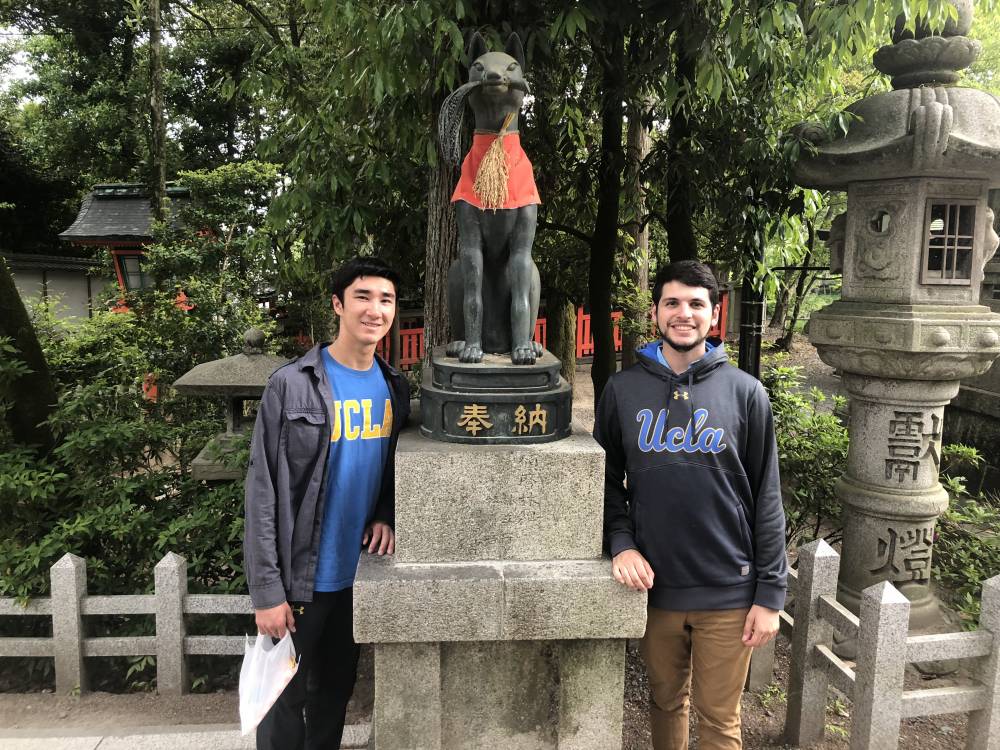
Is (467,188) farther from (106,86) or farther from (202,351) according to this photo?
(106,86)

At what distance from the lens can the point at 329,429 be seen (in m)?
2.51

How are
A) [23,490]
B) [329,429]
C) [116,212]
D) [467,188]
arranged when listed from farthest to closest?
1. [116,212]
2. [23,490]
3. [467,188]
4. [329,429]

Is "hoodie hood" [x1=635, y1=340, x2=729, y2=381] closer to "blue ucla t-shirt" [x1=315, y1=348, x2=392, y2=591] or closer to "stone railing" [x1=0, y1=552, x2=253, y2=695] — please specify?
"blue ucla t-shirt" [x1=315, y1=348, x2=392, y2=591]

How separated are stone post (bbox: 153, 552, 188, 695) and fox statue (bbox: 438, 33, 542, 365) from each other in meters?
2.08

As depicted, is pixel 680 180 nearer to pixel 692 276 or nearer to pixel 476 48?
pixel 476 48

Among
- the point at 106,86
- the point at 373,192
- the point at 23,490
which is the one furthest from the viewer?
the point at 106,86

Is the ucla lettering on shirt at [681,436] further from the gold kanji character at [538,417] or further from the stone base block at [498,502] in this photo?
the gold kanji character at [538,417]

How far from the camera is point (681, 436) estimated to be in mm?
2490

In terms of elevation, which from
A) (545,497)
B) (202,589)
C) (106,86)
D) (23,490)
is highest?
(106,86)

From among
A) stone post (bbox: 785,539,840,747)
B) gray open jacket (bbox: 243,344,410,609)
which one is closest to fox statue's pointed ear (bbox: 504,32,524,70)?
gray open jacket (bbox: 243,344,410,609)

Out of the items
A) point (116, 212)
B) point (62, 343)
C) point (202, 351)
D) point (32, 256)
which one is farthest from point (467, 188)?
point (32, 256)

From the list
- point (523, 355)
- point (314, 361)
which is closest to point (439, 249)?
point (523, 355)

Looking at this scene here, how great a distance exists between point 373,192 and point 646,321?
207 inches

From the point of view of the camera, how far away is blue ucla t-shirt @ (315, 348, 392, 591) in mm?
2582
